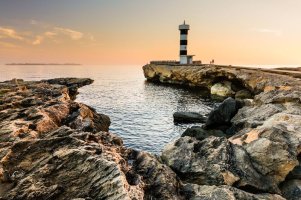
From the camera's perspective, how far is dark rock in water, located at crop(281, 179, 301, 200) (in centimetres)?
1442

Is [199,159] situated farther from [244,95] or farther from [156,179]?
[244,95]

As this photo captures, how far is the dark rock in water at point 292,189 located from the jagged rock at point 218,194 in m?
1.91

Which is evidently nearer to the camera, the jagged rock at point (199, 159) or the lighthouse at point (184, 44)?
the jagged rock at point (199, 159)

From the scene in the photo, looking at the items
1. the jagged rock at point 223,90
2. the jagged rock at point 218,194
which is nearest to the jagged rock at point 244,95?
the jagged rock at point 223,90

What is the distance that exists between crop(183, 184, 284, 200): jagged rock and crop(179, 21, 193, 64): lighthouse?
3459 inches

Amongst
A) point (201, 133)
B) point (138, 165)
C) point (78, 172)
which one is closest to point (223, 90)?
point (201, 133)

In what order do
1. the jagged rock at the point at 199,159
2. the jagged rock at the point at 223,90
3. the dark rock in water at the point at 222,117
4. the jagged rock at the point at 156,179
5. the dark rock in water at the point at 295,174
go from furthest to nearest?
the jagged rock at the point at 223,90 → the dark rock in water at the point at 222,117 → the dark rock in water at the point at 295,174 → the jagged rock at the point at 199,159 → the jagged rock at the point at 156,179

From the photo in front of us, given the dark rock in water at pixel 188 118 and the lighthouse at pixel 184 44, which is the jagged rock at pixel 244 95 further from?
the lighthouse at pixel 184 44

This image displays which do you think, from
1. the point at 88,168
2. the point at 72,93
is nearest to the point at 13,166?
the point at 88,168

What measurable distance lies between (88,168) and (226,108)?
22005 millimetres

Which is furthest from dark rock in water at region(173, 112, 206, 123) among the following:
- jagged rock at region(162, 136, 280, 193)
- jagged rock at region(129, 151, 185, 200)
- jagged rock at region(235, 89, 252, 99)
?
jagged rock at region(129, 151, 185, 200)

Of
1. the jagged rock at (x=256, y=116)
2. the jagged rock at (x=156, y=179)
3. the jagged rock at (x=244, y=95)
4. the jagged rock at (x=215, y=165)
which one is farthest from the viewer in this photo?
the jagged rock at (x=244, y=95)

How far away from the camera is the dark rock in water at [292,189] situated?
568 inches

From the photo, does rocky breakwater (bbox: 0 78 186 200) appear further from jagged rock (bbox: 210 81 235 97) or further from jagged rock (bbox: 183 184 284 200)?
jagged rock (bbox: 210 81 235 97)
